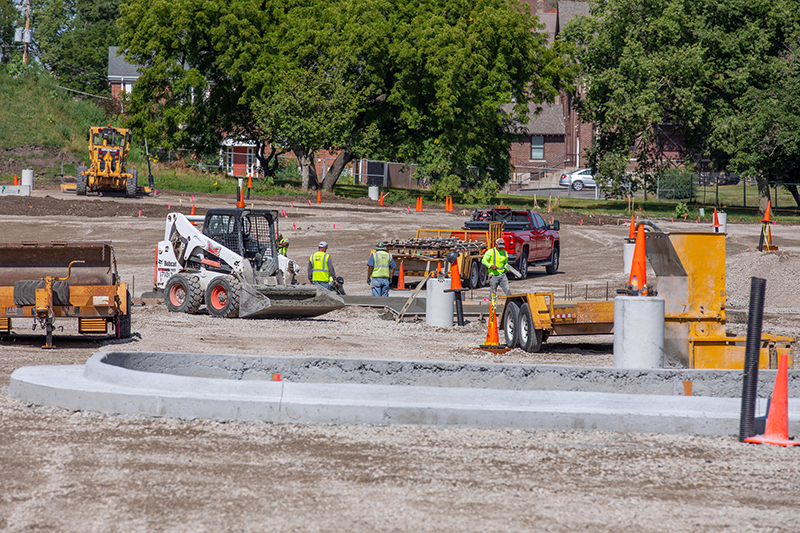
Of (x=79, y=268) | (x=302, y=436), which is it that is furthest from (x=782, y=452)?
(x=79, y=268)

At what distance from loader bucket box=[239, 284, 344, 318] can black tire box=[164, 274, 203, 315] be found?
140 cm

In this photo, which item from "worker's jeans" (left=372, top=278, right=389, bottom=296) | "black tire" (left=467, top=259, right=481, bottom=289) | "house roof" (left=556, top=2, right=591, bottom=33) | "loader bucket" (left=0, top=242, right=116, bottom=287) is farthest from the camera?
"house roof" (left=556, top=2, right=591, bottom=33)

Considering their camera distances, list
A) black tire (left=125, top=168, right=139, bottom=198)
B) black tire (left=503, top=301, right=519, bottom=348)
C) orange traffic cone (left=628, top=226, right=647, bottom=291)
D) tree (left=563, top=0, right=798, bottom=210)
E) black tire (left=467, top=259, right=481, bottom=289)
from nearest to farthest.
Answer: orange traffic cone (left=628, top=226, right=647, bottom=291), black tire (left=503, top=301, right=519, bottom=348), black tire (left=467, top=259, right=481, bottom=289), black tire (left=125, top=168, right=139, bottom=198), tree (left=563, top=0, right=798, bottom=210)

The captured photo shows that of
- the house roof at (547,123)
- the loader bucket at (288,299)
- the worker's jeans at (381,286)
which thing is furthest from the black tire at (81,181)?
the house roof at (547,123)

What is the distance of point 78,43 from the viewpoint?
3275 inches

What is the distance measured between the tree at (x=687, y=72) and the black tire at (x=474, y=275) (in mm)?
24983

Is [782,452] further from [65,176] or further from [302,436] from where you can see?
[65,176]

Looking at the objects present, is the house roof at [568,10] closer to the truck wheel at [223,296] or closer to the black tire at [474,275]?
the black tire at [474,275]

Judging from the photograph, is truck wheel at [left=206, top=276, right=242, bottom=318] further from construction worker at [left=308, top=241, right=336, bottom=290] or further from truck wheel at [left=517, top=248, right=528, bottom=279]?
truck wheel at [left=517, top=248, right=528, bottom=279]

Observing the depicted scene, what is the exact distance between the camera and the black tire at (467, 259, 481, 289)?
79.8 ft

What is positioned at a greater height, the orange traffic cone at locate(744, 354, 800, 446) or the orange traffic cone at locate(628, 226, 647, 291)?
the orange traffic cone at locate(628, 226, 647, 291)

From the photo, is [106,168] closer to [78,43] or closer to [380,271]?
[380,271]

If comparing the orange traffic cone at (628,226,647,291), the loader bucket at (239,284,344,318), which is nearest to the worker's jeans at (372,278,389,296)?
the loader bucket at (239,284,344,318)

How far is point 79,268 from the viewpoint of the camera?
1344 centimetres
